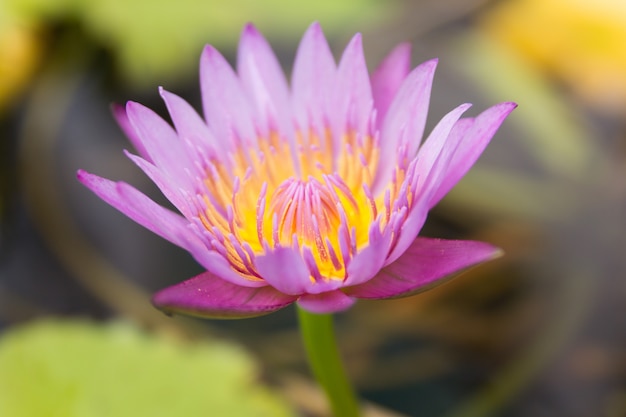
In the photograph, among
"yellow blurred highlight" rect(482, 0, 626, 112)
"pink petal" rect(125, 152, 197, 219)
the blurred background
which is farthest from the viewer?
"yellow blurred highlight" rect(482, 0, 626, 112)

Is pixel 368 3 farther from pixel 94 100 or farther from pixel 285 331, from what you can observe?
pixel 285 331

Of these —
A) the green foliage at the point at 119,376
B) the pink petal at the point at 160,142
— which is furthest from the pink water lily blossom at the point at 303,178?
the green foliage at the point at 119,376

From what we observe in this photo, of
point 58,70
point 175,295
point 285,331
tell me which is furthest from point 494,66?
point 175,295

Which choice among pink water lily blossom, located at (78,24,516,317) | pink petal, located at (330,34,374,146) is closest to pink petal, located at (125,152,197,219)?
pink water lily blossom, located at (78,24,516,317)

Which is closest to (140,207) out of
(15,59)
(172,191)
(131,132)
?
(172,191)

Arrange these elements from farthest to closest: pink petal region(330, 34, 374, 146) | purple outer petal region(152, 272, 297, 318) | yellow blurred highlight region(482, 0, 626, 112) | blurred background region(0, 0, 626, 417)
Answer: yellow blurred highlight region(482, 0, 626, 112) < blurred background region(0, 0, 626, 417) < pink petal region(330, 34, 374, 146) < purple outer petal region(152, 272, 297, 318)

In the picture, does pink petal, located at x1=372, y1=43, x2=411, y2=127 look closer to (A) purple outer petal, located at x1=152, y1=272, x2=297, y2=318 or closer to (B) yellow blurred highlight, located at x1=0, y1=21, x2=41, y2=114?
(A) purple outer petal, located at x1=152, y1=272, x2=297, y2=318

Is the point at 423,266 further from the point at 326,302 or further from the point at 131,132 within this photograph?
the point at 131,132

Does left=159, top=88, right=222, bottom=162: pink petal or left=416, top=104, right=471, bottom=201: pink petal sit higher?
left=159, top=88, right=222, bottom=162: pink petal
